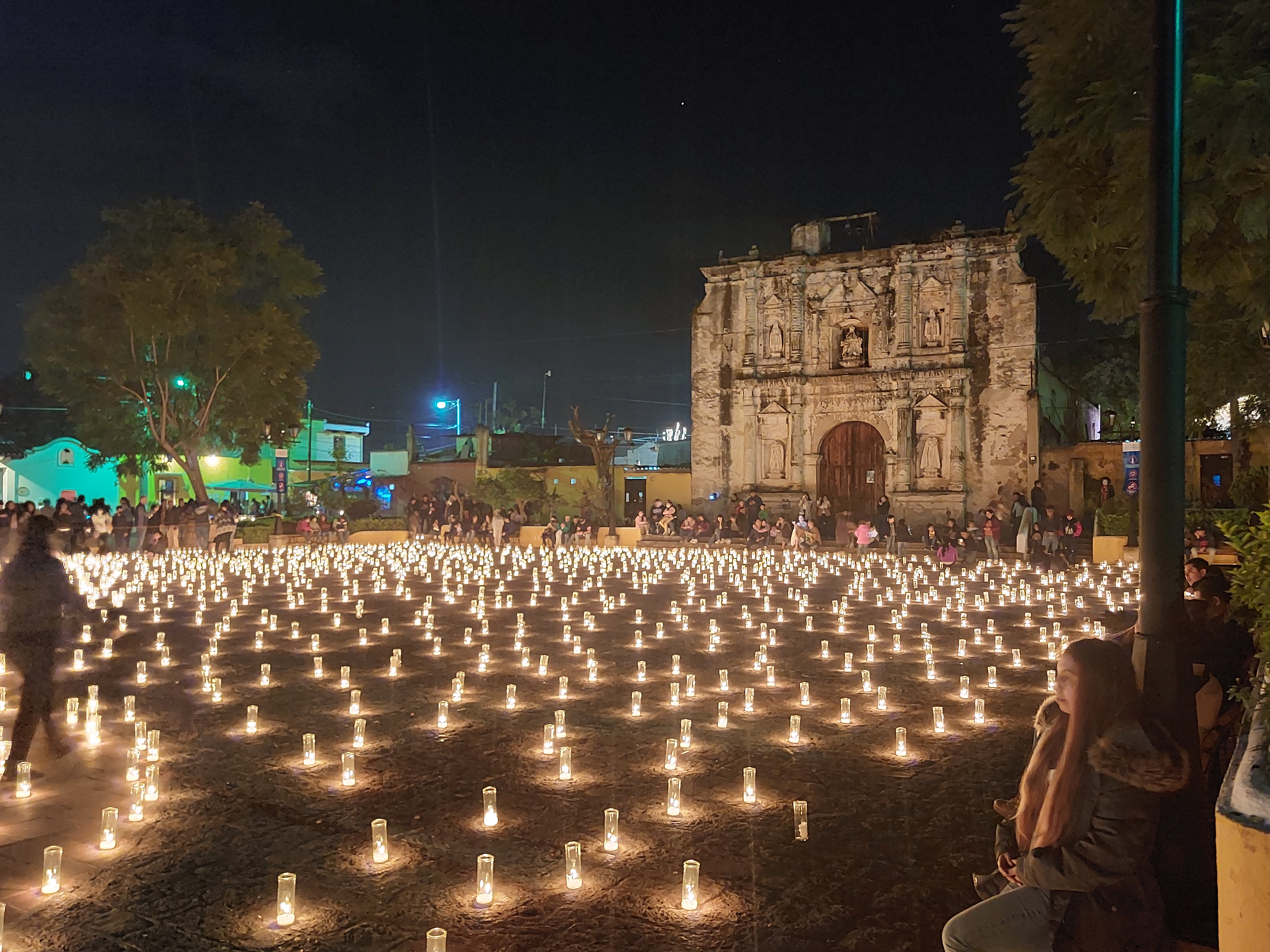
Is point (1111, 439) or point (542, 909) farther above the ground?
point (1111, 439)

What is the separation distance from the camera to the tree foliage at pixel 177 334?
2831 centimetres

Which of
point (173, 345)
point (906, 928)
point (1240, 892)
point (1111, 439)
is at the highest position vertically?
point (173, 345)

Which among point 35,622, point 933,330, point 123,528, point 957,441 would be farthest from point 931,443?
point 35,622

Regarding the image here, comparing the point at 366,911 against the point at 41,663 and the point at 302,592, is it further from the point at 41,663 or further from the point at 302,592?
the point at 302,592

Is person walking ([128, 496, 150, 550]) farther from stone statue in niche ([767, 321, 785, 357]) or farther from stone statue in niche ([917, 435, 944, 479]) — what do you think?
stone statue in niche ([917, 435, 944, 479])

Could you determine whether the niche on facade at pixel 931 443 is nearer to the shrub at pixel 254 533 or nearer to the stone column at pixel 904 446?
the stone column at pixel 904 446

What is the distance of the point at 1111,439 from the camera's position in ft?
112

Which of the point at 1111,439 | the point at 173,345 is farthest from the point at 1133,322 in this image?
the point at 173,345

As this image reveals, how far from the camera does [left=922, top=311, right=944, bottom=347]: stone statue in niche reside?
33500 millimetres

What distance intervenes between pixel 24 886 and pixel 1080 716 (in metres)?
4.96

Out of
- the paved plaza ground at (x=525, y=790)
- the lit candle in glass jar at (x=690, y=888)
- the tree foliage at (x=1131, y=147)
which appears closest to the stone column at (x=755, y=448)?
the paved plaza ground at (x=525, y=790)

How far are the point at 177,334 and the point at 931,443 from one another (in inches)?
1024

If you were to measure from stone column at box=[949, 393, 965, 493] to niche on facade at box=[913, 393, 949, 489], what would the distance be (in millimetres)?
143

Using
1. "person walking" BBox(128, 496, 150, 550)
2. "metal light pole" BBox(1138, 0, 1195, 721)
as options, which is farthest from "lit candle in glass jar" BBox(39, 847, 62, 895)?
"person walking" BBox(128, 496, 150, 550)
